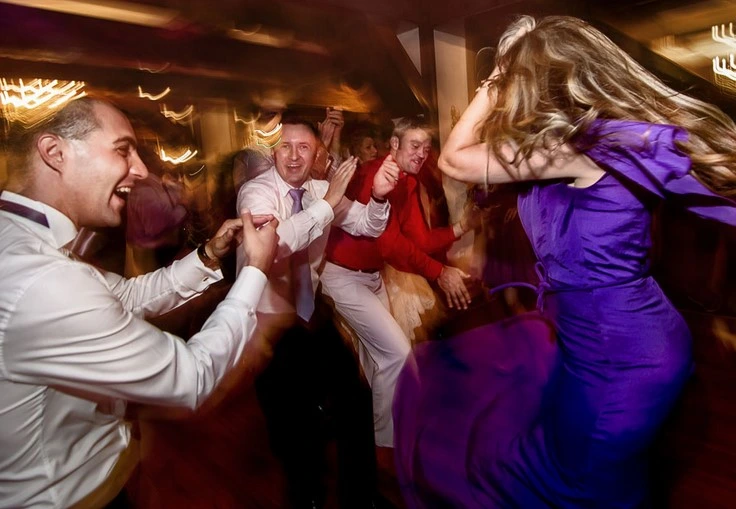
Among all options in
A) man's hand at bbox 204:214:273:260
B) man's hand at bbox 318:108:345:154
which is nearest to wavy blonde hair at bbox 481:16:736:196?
man's hand at bbox 204:214:273:260

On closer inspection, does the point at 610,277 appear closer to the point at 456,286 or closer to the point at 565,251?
the point at 565,251

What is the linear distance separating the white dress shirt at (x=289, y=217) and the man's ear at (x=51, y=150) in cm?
78

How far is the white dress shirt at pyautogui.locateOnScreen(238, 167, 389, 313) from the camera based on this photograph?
174 cm

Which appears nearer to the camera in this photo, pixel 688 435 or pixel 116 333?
pixel 116 333

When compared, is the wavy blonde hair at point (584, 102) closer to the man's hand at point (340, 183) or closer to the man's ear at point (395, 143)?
the man's hand at point (340, 183)

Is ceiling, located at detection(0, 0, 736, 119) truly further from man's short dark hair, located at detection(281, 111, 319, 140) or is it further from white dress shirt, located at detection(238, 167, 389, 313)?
white dress shirt, located at detection(238, 167, 389, 313)

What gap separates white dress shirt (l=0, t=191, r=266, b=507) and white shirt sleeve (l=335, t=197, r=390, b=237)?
3.33ft

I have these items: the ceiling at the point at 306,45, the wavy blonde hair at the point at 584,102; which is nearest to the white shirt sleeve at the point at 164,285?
the wavy blonde hair at the point at 584,102

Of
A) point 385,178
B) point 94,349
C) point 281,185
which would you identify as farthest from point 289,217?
point 94,349

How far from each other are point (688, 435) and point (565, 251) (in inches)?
68.7

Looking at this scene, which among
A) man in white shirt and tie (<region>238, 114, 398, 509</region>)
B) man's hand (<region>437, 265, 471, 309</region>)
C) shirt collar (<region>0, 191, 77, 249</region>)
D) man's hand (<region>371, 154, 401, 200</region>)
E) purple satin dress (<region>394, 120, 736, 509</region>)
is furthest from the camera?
man's hand (<region>437, 265, 471, 309</region>)

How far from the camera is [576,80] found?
3.61 feet

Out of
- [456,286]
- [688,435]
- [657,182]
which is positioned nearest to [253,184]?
[456,286]

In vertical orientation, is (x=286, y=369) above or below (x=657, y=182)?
below
